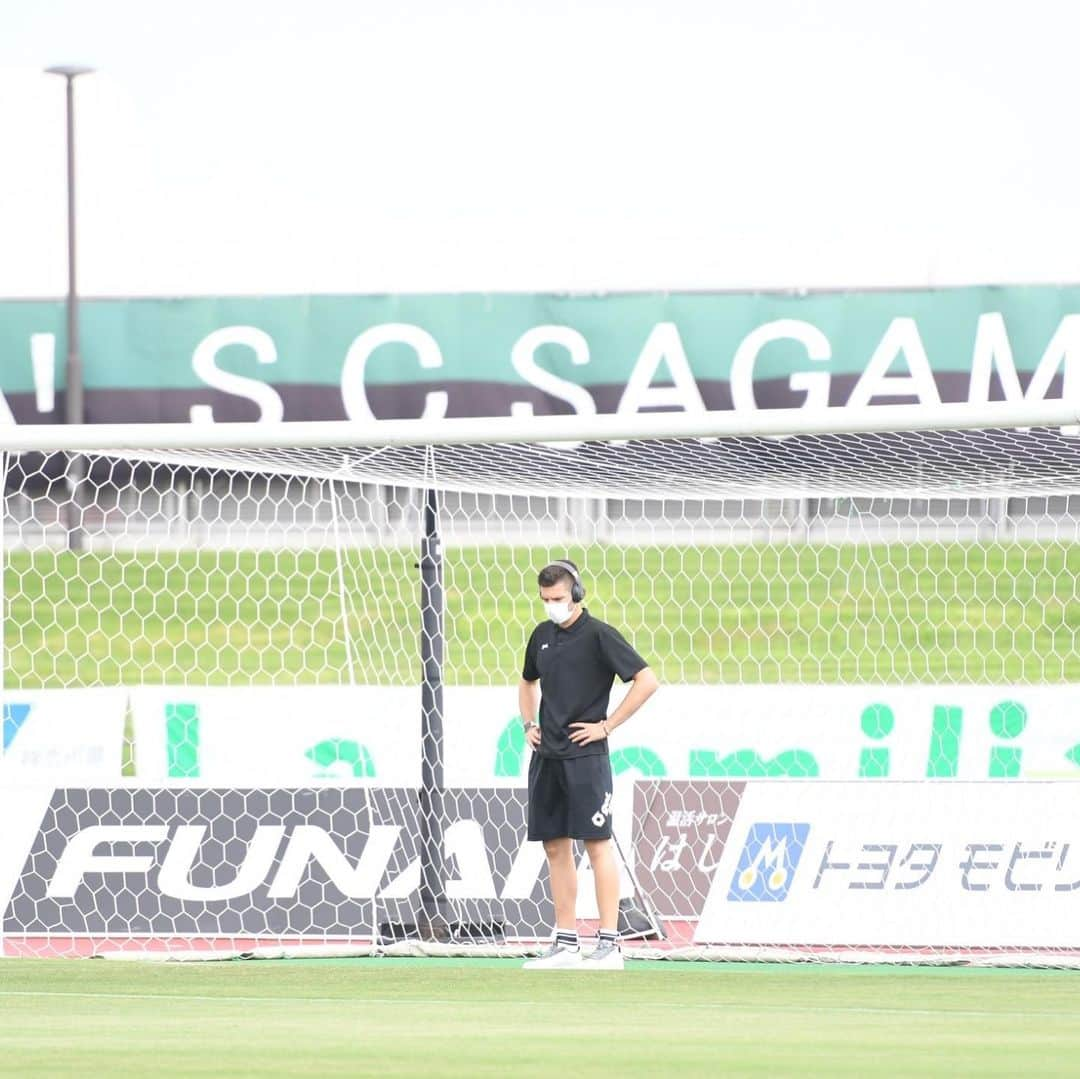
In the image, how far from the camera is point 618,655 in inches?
304

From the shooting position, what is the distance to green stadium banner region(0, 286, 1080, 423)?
23312 mm

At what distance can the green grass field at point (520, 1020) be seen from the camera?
4.82 metres

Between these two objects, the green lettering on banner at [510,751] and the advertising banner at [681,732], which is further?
the advertising banner at [681,732]

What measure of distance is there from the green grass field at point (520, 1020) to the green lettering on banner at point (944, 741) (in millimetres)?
4050

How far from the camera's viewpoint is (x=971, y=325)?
23.1 m

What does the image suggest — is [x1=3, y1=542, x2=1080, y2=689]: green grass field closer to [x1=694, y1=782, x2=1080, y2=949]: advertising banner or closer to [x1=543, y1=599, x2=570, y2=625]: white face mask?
[x1=694, y1=782, x2=1080, y2=949]: advertising banner

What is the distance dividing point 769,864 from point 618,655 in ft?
5.20

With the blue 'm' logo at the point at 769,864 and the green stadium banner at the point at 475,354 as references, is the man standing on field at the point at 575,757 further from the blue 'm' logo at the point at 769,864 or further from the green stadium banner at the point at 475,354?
the green stadium banner at the point at 475,354

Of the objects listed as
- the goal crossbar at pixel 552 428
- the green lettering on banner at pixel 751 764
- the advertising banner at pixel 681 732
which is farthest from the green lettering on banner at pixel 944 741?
the goal crossbar at pixel 552 428

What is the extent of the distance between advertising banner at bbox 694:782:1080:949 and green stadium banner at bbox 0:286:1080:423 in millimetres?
14830

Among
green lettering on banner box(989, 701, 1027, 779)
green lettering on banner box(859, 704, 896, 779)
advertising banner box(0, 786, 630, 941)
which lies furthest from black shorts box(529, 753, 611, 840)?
green lettering on banner box(989, 701, 1027, 779)

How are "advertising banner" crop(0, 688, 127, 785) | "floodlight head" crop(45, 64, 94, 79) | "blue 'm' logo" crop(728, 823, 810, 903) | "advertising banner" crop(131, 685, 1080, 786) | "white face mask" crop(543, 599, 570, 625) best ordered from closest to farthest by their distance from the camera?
"white face mask" crop(543, 599, 570, 625) < "blue 'm' logo" crop(728, 823, 810, 903) < "advertising banner" crop(131, 685, 1080, 786) < "advertising banner" crop(0, 688, 127, 785) < "floodlight head" crop(45, 64, 94, 79)

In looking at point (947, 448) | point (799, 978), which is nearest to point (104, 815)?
point (799, 978)

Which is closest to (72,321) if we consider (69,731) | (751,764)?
(69,731)
